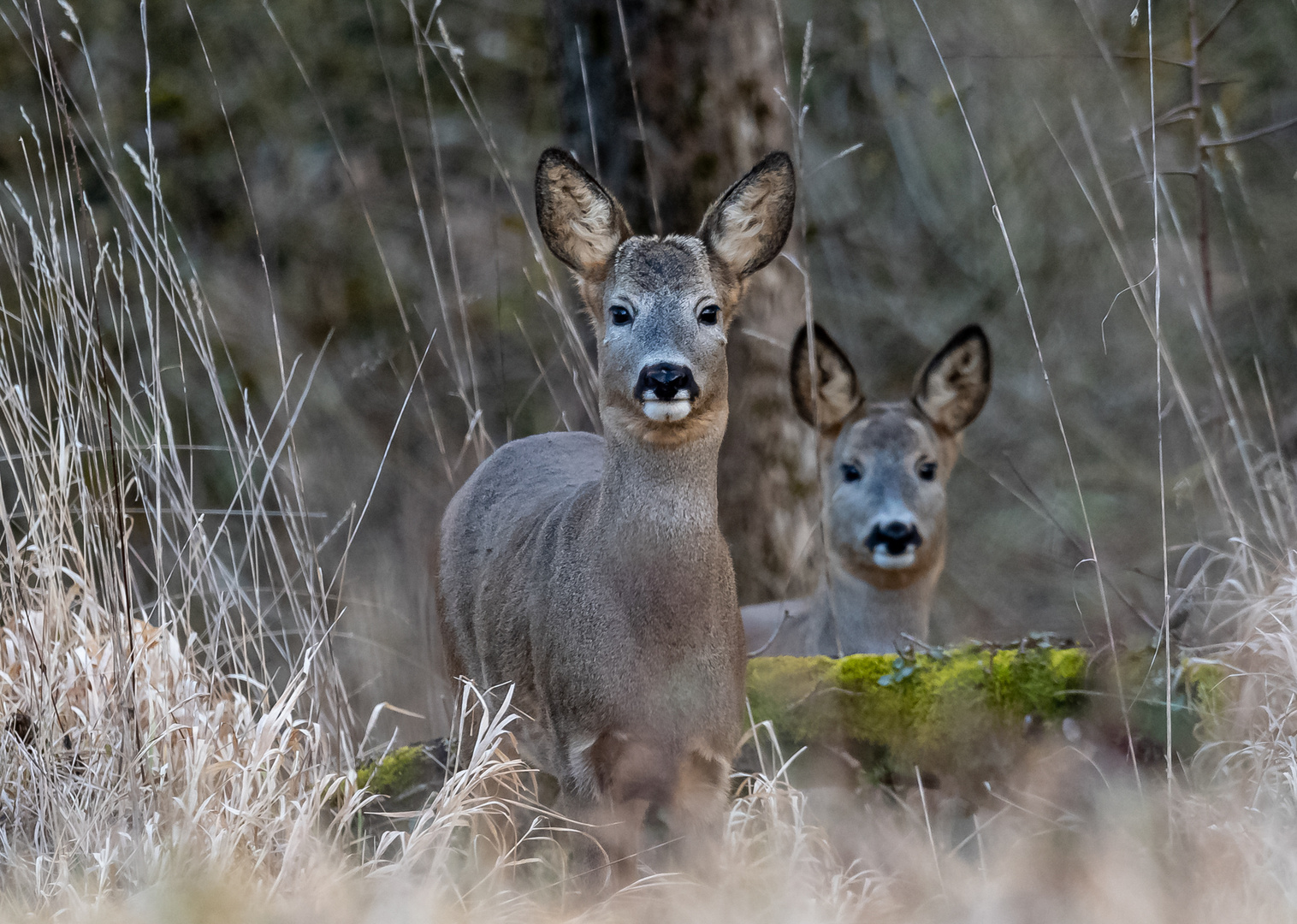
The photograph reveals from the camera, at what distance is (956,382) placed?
17.8 feet

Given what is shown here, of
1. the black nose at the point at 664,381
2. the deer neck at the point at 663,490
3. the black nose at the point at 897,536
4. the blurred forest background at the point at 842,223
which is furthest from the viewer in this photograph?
the blurred forest background at the point at 842,223

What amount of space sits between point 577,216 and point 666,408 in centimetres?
65

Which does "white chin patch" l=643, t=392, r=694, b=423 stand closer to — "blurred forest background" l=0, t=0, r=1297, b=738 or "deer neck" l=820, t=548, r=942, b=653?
"deer neck" l=820, t=548, r=942, b=653

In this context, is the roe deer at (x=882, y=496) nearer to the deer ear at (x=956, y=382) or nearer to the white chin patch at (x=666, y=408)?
the deer ear at (x=956, y=382)

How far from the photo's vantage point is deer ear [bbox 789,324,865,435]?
16.7 ft

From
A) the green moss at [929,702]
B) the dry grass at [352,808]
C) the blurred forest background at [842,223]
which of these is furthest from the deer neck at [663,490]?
the blurred forest background at [842,223]

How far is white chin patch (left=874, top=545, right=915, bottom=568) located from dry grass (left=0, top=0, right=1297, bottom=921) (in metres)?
1.25

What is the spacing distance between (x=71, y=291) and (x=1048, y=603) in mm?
8011

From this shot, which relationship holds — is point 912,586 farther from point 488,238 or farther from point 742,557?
point 488,238

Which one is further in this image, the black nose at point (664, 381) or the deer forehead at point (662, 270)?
the deer forehead at point (662, 270)

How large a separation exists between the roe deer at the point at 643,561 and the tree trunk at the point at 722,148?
136 cm

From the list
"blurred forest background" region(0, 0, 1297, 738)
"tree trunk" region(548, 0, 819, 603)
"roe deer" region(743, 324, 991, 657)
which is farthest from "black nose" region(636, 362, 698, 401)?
"blurred forest background" region(0, 0, 1297, 738)

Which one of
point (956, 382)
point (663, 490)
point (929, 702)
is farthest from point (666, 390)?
point (956, 382)

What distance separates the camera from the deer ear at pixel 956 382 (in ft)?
17.4
